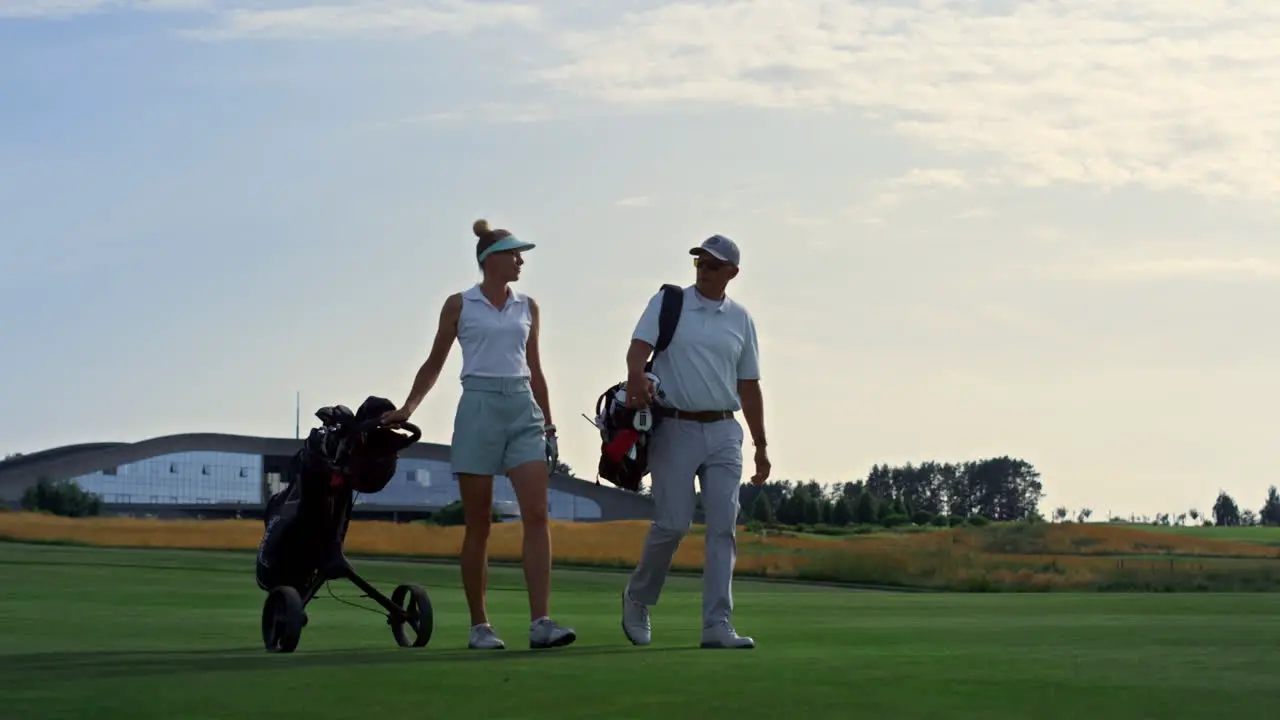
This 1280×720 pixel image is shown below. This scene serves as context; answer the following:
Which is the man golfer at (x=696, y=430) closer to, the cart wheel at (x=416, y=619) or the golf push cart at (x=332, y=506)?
the cart wheel at (x=416, y=619)

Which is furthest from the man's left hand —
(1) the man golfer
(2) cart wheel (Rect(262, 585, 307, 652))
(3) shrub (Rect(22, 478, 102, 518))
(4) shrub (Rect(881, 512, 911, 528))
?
(4) shrub (Rect(881, 512, 911, 528))

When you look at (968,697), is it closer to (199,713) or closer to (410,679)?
(410,679)

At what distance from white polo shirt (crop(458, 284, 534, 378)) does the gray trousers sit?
2.84 ft

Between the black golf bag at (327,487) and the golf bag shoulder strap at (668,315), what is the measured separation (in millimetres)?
1412

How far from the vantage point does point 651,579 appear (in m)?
10.6

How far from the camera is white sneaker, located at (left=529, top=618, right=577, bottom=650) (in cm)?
995

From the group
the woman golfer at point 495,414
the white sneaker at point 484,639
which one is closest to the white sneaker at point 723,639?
the woman golfer at point 495,414

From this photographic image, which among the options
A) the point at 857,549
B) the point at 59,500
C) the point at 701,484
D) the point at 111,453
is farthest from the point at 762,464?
the point at 111,453

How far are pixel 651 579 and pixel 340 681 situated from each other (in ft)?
10.7

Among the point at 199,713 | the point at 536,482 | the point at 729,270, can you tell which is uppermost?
the point at 729,270

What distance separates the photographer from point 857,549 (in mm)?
42875

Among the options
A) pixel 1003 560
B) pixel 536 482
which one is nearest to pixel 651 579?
pixel 536 482

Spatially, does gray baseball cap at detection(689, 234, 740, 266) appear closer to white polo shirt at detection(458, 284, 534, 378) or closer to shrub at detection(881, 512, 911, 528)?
white polo shirt at detection(458, 284, 534, 378)

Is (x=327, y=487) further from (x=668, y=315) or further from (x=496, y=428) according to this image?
(x=668, y=315)
